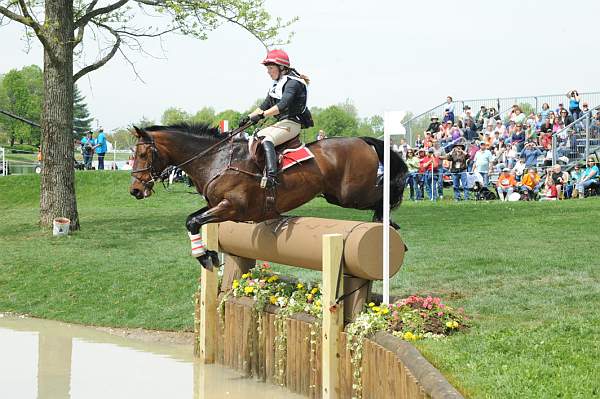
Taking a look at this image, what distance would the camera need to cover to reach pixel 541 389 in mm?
5906

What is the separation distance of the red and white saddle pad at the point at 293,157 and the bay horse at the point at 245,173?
0.07 m

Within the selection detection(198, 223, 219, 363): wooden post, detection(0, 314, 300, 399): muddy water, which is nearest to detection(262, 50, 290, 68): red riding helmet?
detection(198, 223, 219, 363): wooden post

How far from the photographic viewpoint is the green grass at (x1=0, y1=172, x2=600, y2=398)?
662 cm

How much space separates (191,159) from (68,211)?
1107cm

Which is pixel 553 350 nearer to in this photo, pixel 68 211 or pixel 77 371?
pixel 77 371

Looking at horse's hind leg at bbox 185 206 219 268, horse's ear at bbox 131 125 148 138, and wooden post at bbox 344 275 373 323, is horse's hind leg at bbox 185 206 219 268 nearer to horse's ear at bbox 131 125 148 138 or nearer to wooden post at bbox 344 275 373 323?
horse's ear at bbox 131 125 148 138

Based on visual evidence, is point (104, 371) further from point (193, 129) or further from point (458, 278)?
point (458, 278)

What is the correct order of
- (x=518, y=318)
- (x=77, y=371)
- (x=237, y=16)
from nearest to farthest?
(x=518, y=318) → (x=77, y=371) → (x=237, y=16)

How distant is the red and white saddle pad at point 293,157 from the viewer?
10305 mm

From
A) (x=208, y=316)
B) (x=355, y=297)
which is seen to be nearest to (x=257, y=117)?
(x=208, y=316)

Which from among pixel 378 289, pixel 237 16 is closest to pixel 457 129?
pixel 237 16

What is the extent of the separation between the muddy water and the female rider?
2.29 meters

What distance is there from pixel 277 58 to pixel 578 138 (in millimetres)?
17520

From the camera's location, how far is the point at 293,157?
34.0 ft
